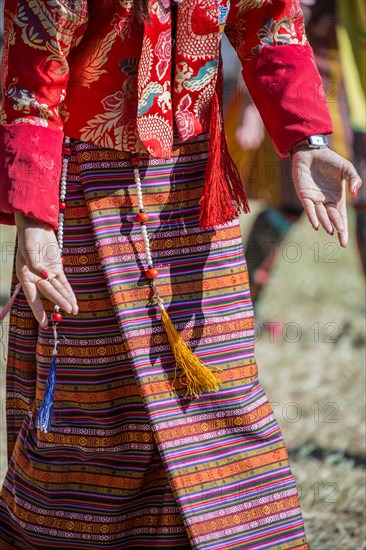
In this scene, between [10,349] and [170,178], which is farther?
[10,349]

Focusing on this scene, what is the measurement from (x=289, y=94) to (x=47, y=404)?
2.52 ft

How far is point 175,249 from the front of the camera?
1.76m

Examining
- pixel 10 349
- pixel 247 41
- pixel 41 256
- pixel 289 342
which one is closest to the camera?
pixel 41 256

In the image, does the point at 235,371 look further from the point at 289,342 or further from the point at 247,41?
the point at 289,342

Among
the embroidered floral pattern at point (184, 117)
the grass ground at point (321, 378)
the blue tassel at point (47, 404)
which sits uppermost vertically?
the embroidered floral pattern at point (184, 117)

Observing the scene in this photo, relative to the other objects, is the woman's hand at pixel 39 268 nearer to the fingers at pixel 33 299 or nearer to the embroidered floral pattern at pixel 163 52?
the fingers at pixel 33 299

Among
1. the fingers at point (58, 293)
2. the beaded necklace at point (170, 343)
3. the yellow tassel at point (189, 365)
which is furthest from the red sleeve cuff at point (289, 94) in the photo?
the fingers at point (58, 293)

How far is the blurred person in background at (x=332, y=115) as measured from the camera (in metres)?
3.30

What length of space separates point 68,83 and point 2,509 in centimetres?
94

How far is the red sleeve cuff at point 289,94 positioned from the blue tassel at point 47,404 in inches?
24.9

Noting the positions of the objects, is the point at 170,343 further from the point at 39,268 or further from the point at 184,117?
the point at 184,117

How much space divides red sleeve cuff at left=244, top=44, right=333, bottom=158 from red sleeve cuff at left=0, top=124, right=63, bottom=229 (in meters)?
0.46

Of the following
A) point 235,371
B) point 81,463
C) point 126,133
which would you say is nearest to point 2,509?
point 81,463

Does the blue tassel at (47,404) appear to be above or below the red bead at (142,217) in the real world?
below
